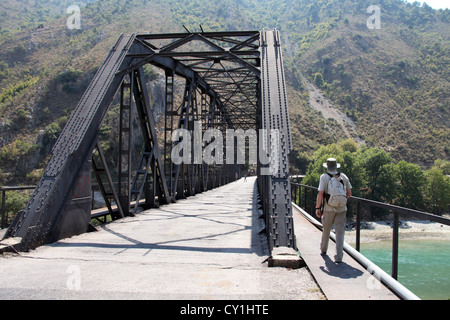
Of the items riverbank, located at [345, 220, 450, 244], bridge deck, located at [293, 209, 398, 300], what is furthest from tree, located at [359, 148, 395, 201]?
bridge deck, located at [293, 209, 398, 300]

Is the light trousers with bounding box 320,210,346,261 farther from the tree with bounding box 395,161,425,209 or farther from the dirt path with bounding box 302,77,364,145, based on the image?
the dirt path with bounding box 302,77,364,145

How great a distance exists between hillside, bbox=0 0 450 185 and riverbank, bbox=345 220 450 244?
28.0 m

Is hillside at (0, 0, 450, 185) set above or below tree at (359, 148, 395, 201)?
above

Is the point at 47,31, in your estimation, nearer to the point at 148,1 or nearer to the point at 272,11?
the point at 148,1

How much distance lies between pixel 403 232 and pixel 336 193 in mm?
55067

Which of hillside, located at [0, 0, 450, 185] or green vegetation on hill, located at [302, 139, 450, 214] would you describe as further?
hillside, located at [0, 0, 450, 185]

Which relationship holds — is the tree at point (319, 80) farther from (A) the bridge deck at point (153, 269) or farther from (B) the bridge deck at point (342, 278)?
(B) the bridge deck at point (342, 278)

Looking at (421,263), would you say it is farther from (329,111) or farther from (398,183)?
(329,111)

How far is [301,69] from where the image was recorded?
12612 cm

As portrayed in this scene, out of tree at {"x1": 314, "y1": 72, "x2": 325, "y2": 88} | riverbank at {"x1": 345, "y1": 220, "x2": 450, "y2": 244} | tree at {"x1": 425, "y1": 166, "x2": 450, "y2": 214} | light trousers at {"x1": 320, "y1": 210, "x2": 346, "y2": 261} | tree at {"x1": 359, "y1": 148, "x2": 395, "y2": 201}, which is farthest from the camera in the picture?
tree at {"x1": 314, "y1": 72, "x2": 325, "y2": 88}

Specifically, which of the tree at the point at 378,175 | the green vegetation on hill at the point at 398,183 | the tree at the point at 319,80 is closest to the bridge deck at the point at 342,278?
the green vegetation on hill at the point at 398,183

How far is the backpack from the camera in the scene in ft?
15.5

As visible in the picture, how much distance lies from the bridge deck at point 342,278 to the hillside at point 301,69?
61928mm

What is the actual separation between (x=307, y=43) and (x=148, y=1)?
213 ft
